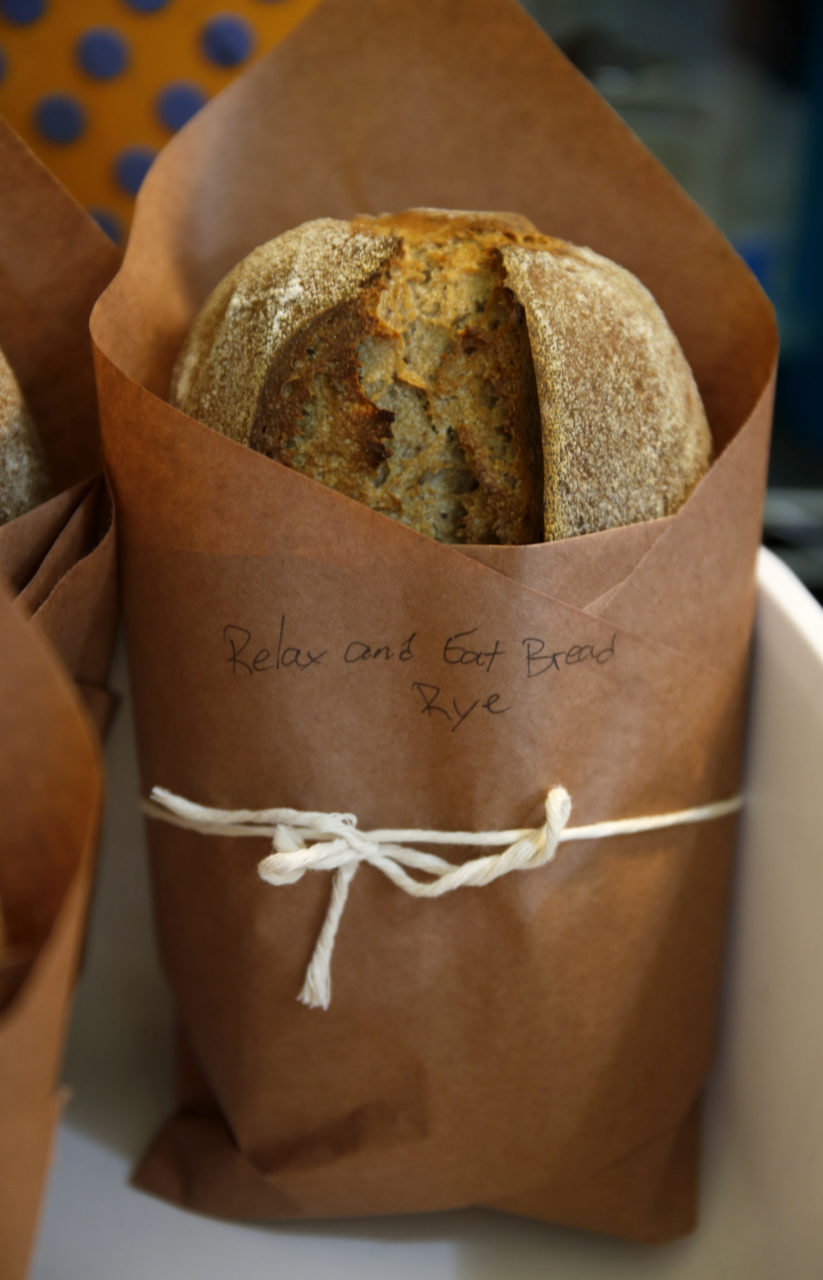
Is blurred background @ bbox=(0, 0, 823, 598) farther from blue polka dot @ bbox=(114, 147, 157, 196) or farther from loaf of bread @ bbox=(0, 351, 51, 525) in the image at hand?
loaf of bread @ bbox=(0, 351, 51, 525)

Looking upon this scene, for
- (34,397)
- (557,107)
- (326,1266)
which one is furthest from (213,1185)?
(557,107)

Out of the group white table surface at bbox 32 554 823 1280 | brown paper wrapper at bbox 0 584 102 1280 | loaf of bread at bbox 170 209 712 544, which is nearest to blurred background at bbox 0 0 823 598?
loaf of bread at bbox 170 209 712 544

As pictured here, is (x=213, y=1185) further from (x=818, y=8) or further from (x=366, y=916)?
(x=818, y=8)

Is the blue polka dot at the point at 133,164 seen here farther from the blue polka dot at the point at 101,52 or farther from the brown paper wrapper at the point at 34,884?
the brown paper wrapper at the point at 34,884

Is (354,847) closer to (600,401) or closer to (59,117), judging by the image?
(600,401)

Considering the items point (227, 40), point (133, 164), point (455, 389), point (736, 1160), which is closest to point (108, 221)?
point (133, 164)

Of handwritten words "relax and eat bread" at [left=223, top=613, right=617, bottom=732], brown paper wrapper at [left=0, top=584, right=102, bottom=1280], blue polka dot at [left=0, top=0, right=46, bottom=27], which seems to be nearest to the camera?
brown paper wrapper at [left=0, top=584, right=102, bottom=1280]
